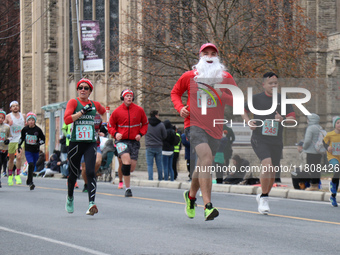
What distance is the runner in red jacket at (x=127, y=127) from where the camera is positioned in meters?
15.7

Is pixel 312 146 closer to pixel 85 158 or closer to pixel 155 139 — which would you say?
pixel 155 139

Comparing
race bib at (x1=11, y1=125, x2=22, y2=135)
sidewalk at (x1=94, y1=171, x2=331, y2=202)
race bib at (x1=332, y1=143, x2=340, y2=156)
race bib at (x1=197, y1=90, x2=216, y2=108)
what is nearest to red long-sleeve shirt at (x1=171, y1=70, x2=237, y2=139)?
race bib at (x1=197, y1=90, x2=216, y2=108)

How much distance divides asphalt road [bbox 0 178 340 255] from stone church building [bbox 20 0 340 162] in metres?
18.1

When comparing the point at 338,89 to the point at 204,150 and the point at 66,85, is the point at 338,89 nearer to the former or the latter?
the point at 204,150

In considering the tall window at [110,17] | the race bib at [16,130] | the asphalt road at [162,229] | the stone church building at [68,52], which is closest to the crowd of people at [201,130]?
the asphalt road at [162,229]

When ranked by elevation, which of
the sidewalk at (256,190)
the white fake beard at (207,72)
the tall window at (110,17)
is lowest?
the sidewalk at (256,190)

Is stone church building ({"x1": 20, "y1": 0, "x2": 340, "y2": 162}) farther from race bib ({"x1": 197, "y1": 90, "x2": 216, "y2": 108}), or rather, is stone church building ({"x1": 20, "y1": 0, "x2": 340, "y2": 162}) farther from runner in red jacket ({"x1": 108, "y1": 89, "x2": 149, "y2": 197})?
race bib ({"x1": 197, "y1": 90, "x2": 216, "y2": 108})

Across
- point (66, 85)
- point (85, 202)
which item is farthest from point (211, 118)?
point (66, 85)

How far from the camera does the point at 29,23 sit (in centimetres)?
5109

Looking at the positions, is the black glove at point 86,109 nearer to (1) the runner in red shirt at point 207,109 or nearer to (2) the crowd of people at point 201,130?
(2) the crowd of people at point 201,130

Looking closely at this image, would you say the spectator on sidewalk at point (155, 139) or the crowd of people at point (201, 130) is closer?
the crowd of people at point (201, 130)

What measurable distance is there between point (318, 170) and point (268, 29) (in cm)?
993

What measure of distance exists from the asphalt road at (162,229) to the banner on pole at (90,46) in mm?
11974

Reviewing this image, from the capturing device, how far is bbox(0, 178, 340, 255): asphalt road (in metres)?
8.30
